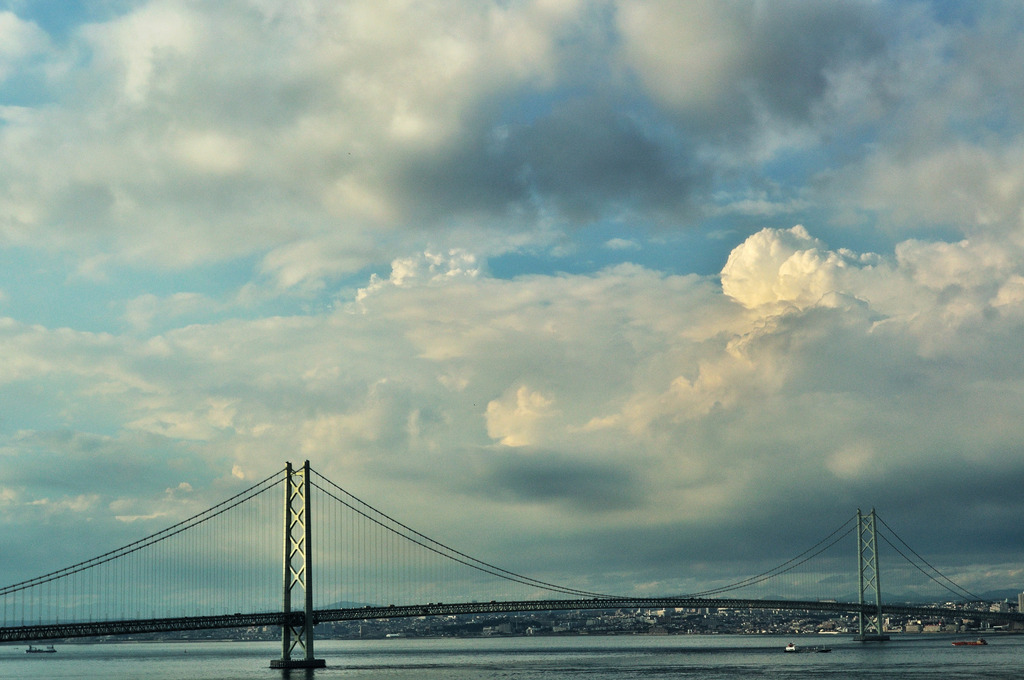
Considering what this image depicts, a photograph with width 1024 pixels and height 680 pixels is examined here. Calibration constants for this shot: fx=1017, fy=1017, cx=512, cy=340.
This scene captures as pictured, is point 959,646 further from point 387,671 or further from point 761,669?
point 387,671

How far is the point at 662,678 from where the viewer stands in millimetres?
79500

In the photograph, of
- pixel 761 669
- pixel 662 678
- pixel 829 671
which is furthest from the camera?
pixel 761 669

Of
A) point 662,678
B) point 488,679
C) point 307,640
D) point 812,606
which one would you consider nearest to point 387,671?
point 307,640

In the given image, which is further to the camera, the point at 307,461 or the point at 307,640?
the point at 307,461

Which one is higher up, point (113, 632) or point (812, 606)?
point (113, 632)

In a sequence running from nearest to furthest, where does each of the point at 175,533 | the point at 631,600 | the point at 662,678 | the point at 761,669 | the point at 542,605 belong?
the point at 662,678, the point at 761,669, the point at 175,533, the point at 542,605, the point at 631,600

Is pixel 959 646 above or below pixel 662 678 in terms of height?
below

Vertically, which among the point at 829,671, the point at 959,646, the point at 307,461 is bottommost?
the point at 959,646

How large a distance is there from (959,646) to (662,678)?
91.5 metres

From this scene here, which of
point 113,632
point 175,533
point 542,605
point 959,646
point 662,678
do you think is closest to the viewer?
point 113,632

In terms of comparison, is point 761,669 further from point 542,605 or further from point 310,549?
point 310,549

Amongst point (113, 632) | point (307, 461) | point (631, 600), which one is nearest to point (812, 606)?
point (631, 600)

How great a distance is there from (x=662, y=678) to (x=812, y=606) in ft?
267

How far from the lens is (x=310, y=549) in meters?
88.1
